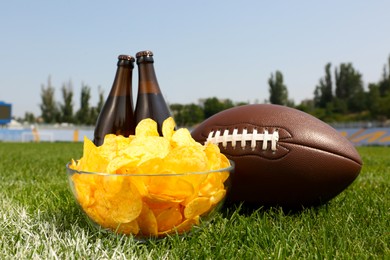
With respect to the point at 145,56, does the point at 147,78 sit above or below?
below

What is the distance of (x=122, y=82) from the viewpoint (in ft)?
6.59

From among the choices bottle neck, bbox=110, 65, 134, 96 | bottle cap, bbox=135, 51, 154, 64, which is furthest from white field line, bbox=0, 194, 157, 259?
bottle cap, bbox=135, 51, 154, 64

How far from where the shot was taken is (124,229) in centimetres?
125

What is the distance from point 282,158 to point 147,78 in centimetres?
74

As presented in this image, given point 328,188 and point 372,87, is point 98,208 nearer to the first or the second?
point 328,188

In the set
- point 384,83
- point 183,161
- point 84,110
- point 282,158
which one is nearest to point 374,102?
point 384,83

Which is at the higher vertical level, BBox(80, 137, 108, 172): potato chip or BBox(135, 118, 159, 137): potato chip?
BBox(135, 118, 159, 137): potato chip

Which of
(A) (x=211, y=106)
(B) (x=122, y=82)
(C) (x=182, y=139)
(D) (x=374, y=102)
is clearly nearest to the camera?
(C) (x=182, y=139)

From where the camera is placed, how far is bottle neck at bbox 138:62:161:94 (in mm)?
1918

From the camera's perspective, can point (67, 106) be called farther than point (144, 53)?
Yes

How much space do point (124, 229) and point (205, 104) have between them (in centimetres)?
4455

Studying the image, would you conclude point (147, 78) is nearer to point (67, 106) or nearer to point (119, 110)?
point (119, 110)

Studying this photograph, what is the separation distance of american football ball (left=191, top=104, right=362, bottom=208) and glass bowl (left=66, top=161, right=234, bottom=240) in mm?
Result: 458

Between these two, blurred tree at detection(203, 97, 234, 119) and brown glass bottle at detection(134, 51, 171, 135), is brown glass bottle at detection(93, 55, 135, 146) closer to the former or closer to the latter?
brown glass bottle at detection(134, 51, 171, 135)
